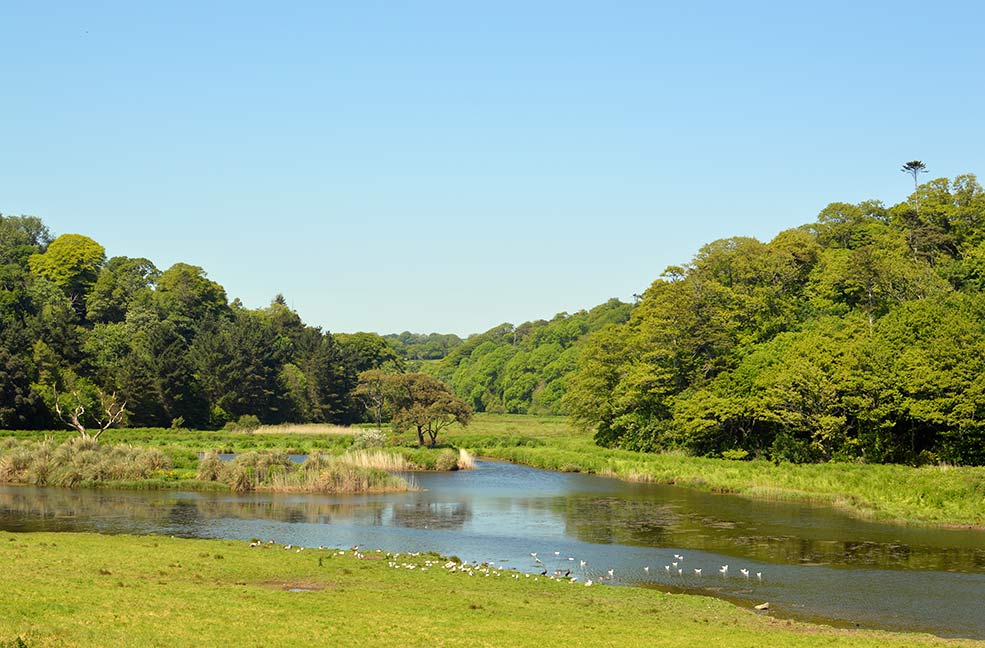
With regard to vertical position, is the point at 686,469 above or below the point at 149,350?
below

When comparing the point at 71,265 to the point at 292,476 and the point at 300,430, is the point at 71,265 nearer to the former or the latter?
the point at 300,430

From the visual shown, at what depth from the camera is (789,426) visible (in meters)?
69.6

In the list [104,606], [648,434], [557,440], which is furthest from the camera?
[557,440]

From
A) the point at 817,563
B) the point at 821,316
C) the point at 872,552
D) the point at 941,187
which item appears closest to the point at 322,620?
the point at 817,563

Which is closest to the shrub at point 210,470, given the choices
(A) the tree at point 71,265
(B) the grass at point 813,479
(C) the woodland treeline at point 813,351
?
(B) the grass at point 813,479

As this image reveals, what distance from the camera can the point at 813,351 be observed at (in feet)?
227

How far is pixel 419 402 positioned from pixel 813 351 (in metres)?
33.7

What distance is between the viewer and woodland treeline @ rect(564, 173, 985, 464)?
2494 inches

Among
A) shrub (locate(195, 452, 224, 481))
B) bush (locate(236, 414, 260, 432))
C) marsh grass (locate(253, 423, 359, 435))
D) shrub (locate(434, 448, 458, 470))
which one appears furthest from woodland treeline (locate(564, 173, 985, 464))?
bush (locate(236, 414, 260, 432))

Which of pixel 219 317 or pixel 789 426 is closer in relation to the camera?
pixel 789 426

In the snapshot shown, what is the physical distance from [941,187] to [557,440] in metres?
54.3

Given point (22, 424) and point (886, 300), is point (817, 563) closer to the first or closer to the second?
point (886, 300)

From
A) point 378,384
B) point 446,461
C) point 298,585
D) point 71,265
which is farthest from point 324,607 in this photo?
point 71,265

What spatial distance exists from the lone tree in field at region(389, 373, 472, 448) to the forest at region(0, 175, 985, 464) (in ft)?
44.4
